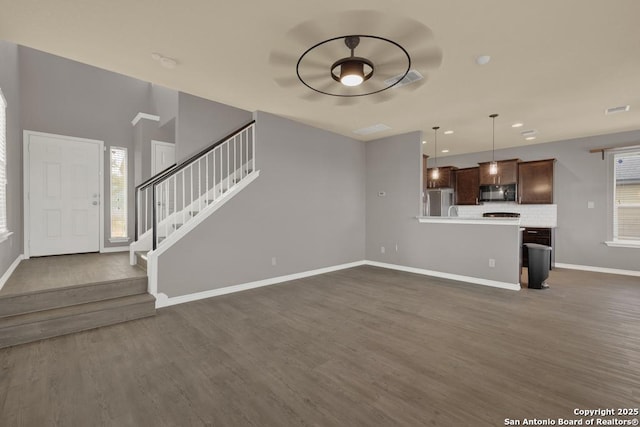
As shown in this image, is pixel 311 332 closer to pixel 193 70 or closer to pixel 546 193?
pixel 193 70

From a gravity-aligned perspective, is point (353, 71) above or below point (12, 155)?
above

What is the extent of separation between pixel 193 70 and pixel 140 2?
3.72 feet

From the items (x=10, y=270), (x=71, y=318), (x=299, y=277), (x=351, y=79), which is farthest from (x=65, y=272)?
(x=351, y=79)

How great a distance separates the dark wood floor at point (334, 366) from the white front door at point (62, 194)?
3335mm

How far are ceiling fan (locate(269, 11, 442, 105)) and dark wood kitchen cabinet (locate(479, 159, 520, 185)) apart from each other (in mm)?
4505

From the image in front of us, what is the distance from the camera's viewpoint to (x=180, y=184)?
16.5 feet

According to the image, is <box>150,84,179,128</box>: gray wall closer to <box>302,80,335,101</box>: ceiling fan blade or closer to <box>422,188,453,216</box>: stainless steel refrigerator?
<box>302,80,335,101</box>: ceiling fan blade

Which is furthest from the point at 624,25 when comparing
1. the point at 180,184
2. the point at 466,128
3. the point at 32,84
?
the point at 32,84

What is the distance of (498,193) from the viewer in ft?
22.9

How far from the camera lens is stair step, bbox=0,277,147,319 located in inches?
→ 112

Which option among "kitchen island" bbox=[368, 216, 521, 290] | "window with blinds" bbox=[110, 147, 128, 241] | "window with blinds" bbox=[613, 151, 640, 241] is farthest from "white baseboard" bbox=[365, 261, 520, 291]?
"window with blinds" bbox=[110, 147, 128, 241]

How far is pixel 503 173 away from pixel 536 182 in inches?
26.9

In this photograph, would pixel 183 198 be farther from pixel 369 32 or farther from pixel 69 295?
pixel 369 32

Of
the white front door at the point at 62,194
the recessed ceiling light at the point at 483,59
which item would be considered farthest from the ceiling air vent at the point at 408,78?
Result: the white front door at the point at 62,194
